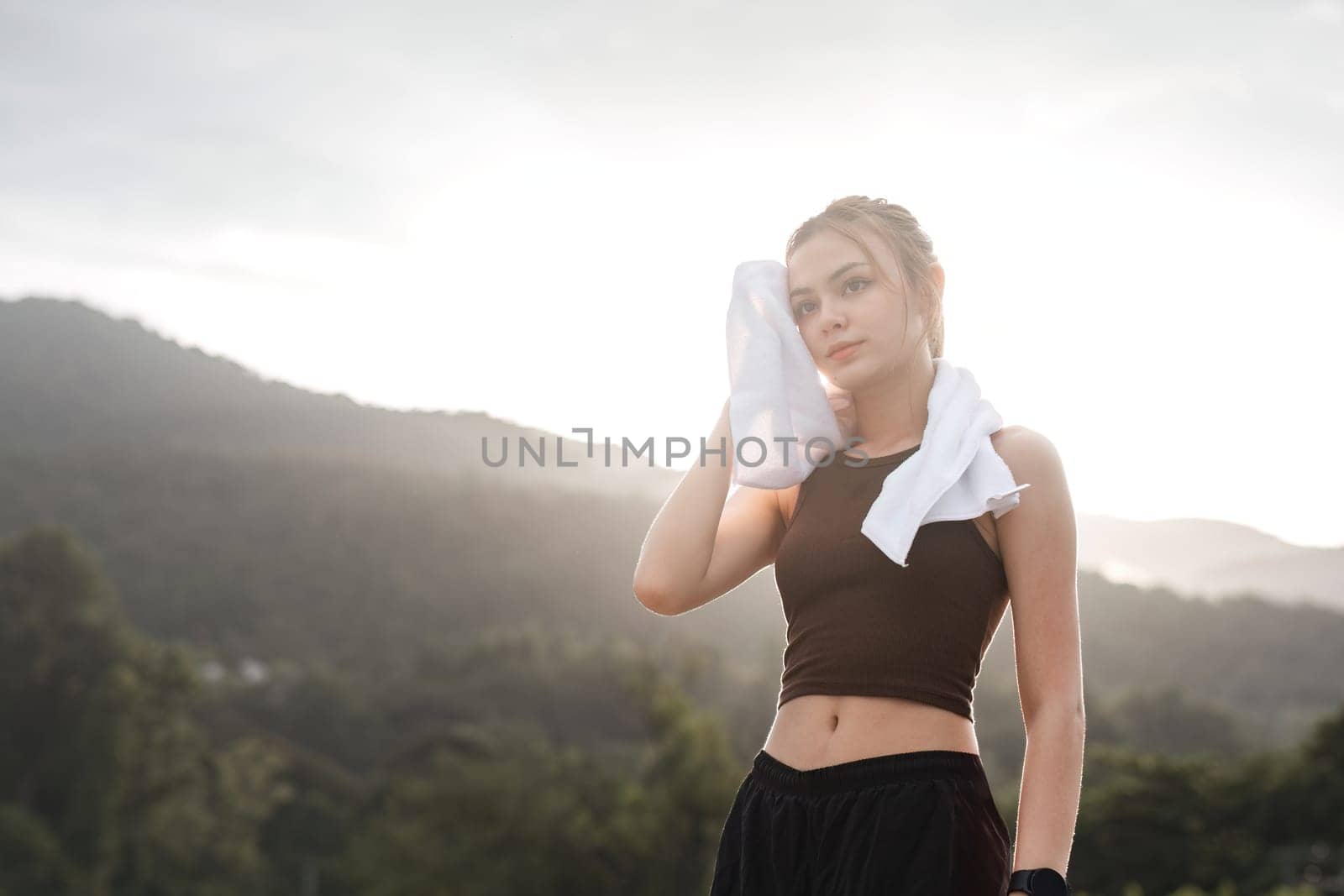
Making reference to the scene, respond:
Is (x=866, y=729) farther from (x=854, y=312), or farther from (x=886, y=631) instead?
A: (x=854, y=312)

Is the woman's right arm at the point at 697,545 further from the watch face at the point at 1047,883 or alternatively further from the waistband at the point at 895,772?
the watch face at the point at 1047,883

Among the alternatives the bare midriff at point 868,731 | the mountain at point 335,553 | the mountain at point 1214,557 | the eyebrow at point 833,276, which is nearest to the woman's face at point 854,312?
the eyebrow at point 833,276

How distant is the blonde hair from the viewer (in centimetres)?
190

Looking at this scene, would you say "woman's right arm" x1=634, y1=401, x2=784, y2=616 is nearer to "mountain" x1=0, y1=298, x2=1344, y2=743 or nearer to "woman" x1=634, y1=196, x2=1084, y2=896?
"woman" x1=634, y1=196, x2=1084, y2=896

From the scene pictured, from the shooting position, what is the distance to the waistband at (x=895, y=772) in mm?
1669

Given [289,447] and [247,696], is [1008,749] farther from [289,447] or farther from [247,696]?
[289,447]

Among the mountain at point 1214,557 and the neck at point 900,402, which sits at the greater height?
the neck at point 900,402

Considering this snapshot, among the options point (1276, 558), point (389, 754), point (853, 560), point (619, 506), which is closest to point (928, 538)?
point (853, 560)

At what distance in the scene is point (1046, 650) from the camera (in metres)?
1.68

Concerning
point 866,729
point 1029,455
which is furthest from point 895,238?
point 866,729

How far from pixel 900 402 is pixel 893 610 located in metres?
0.40

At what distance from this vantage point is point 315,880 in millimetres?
38250

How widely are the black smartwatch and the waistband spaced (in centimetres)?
13

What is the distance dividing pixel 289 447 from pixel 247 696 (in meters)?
15.9
